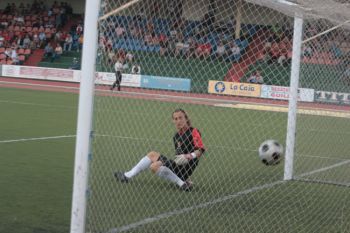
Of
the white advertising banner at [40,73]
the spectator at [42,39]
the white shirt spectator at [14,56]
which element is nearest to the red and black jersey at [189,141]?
the white advertising banner at [40,73]

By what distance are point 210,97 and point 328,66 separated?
17.1 meters

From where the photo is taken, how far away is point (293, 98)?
968 centimetres

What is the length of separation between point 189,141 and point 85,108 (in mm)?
3227

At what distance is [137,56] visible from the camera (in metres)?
9.20

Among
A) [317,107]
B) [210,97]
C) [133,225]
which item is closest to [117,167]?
[133,225]

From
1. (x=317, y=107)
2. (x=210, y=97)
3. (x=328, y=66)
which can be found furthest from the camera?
(x=210, y=97)

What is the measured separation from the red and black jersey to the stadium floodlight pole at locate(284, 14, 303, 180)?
183cm

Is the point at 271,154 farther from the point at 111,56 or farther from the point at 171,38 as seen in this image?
the point at 111,56

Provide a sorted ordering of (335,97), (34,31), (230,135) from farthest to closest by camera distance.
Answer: (34,31), (230,135), (335,97)

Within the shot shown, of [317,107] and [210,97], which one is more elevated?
[210,97]

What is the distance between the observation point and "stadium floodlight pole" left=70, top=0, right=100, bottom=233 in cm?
535

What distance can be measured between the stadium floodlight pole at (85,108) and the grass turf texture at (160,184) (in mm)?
400

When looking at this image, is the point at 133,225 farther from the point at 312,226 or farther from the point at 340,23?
the point at 340,23

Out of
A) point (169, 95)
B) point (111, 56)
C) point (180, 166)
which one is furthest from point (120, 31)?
point (169, 95)
